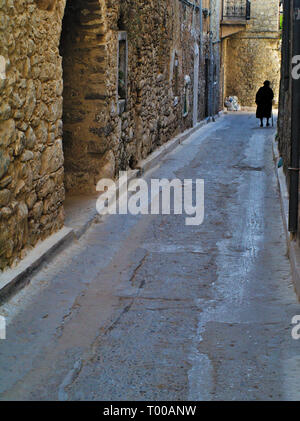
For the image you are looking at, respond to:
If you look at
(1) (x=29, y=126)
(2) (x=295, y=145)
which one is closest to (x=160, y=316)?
(1) (x=29, y=126)

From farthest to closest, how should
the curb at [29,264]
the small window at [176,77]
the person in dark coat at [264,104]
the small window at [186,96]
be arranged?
the person in dark coat at [264,104] < the small window at [186,96] < the small window at [176,77] < the curb at [29,264]

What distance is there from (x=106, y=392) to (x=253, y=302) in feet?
5.49

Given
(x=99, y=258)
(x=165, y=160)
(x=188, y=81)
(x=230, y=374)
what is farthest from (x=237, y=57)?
(x=230, y=374)

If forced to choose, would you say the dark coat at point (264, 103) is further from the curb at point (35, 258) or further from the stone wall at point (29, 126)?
the stone wall at point (29, 126)

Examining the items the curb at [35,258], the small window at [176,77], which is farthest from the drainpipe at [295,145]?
the small window at [176,77]

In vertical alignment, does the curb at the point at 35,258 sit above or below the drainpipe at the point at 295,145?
below

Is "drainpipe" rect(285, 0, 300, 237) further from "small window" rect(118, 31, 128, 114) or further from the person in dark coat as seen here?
the person in dark coat

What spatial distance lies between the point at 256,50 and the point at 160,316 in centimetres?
2740

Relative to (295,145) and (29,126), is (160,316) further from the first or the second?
(295,145)

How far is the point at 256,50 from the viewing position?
1184 inches

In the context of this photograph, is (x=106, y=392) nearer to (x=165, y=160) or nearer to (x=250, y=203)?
(x=250, y=203)

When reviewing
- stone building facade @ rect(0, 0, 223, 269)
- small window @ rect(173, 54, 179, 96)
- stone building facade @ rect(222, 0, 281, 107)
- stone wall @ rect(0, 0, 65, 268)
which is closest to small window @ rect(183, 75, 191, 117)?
stone building facade @ rect(0, 0, 223, 269)

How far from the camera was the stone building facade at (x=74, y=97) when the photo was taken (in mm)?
4723

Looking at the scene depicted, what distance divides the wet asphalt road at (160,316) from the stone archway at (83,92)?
1215 millimetres
